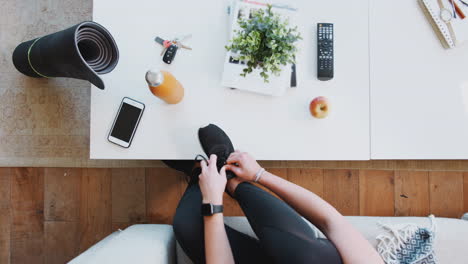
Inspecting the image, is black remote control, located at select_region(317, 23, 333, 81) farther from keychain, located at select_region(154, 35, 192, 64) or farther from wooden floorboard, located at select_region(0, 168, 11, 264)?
wooden floorboard, located at select_region(0, 168, 11, 264)

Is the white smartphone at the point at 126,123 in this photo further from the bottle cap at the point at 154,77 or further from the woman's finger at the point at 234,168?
the woman's finger at the point at 234,168

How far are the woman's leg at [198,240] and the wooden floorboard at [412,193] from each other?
75 cm

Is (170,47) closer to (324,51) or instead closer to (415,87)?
(324,51)

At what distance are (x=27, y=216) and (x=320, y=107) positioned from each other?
4.46 feet

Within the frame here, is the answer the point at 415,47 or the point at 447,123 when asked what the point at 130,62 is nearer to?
the point at 415,47

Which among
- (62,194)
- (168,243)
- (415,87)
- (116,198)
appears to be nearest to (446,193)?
(415,87)

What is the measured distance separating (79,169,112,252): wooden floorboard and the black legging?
0.53m

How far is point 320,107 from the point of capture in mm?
956

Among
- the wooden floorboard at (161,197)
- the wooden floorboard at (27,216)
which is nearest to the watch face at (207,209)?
the wooden floorboard at (161,197)

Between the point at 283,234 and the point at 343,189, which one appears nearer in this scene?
the point at 283,234

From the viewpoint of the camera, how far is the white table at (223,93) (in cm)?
99

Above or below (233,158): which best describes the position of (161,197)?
below

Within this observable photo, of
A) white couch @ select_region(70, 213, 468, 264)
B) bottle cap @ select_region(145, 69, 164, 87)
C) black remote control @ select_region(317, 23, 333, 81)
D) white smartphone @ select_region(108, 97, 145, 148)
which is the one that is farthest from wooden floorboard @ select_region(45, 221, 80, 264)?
black remote control @ select_region(317, 23, 333, 81)

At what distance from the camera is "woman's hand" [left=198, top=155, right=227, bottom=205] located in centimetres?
100
